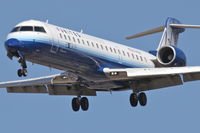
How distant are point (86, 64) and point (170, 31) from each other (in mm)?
8815

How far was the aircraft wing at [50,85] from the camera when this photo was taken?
36031mm

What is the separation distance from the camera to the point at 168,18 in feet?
138

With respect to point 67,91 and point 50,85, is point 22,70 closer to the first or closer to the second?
point 67,91

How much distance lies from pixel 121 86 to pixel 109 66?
1763 millimetres

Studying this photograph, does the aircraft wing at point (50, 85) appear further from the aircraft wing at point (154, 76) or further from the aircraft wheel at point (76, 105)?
the aircraft wing at point (154, 76)

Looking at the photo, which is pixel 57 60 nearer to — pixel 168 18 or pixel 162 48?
pixel 162 48

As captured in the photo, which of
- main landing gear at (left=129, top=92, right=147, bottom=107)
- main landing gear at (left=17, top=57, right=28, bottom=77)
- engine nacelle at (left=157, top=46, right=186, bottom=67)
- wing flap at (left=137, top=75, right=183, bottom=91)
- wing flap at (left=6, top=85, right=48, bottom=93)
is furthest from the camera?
wing flap at (left=6, top=85, right=48, bottom=93)

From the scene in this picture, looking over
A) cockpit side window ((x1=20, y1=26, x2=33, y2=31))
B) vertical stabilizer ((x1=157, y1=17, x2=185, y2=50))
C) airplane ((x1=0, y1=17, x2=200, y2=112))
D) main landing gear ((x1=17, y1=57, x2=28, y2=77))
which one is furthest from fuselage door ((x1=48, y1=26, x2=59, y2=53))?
vertical stabilizer ((x1=157, y1=17, x2=185, y2=50))

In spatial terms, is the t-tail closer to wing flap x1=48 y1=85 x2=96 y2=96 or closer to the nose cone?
wing flap x1=48 y1=85 x2=96 y2=96

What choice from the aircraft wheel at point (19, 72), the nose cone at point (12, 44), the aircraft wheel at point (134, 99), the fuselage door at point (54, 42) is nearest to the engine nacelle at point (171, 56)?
the aircraft wheel at point (134, 99)

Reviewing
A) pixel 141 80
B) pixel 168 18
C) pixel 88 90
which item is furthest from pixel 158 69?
pixel 168 18

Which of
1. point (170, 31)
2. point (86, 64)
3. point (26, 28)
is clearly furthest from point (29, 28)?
point (170, 31)

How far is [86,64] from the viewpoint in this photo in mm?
34375

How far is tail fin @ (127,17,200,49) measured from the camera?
41.2 meters
